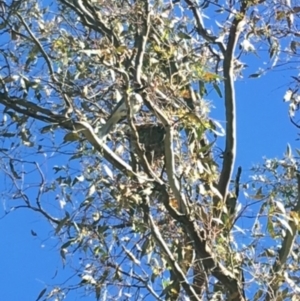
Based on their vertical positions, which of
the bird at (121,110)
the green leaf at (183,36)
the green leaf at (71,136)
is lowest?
the green leaf at (71,136)

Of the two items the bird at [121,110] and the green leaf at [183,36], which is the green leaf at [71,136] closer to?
the bird at [121,110]

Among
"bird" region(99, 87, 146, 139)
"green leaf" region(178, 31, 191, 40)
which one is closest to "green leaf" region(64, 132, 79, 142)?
"bird" region(99, 87, 146, 139)

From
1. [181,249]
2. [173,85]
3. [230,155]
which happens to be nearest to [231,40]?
[230,155]

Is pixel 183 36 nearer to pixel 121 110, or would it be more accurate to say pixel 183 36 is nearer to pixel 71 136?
pixel 121 110

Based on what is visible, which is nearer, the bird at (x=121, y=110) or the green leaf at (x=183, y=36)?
the bird at (x=121, y=110)

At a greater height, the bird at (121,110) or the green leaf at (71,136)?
the bird at (121,110)

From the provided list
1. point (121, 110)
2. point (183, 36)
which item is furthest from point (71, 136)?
point (183, 36)

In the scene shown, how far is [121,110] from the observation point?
405 centimetres

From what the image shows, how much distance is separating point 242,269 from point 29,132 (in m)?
1.49

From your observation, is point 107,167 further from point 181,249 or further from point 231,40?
point 231,40

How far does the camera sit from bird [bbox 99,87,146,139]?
155 inches

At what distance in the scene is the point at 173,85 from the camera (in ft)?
13.8

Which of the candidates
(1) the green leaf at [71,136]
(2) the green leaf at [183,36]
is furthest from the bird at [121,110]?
(2) the green leaf at [183,36]

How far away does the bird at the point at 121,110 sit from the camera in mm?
3936
